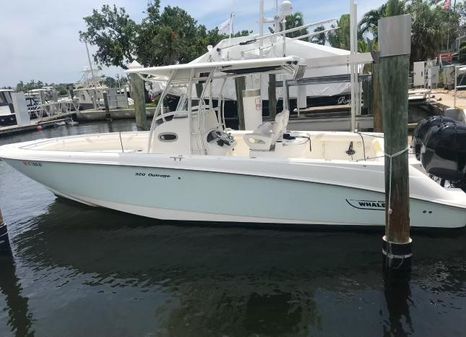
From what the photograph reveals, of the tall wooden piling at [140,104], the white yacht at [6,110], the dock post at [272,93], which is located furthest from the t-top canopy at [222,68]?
the white yacht at [6,110]

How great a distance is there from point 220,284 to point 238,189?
1445 millimetres

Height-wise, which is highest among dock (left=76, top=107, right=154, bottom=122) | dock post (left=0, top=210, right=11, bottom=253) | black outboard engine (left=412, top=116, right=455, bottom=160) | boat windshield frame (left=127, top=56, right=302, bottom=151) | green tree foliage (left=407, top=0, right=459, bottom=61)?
green tree foliage (left=407, top=0, right=459, bottom=61)

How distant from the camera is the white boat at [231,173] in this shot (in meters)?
5.61

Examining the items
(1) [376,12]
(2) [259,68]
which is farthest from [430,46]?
(2) [259,68]

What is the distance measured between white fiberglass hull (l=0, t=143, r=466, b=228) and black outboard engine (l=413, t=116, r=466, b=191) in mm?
300

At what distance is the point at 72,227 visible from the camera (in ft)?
23.5

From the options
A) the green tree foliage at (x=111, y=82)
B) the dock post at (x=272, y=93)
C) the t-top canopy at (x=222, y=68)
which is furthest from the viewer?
the green tree foliage at (x=111, y=82)

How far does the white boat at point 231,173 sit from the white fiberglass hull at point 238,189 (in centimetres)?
1

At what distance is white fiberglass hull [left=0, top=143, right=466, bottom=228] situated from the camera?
18.3 ft

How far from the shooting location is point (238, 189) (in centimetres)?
600

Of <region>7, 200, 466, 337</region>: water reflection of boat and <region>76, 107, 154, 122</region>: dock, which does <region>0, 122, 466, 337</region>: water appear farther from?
<region>76, 107, 154, 122</region>: dock

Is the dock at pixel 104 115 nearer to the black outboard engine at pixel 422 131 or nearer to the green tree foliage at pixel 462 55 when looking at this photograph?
the green tree foliage at pixel 462 55

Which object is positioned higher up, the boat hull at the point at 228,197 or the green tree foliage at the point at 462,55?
the green tree foliage at the point at 462,55

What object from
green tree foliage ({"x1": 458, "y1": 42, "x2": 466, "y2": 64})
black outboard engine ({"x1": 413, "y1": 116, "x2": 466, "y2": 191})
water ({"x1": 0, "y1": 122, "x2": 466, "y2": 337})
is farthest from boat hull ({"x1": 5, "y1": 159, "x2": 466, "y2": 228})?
green tree foliage ({"x1": 458, "y1": 42, "x2": 466, "y2": 64})
